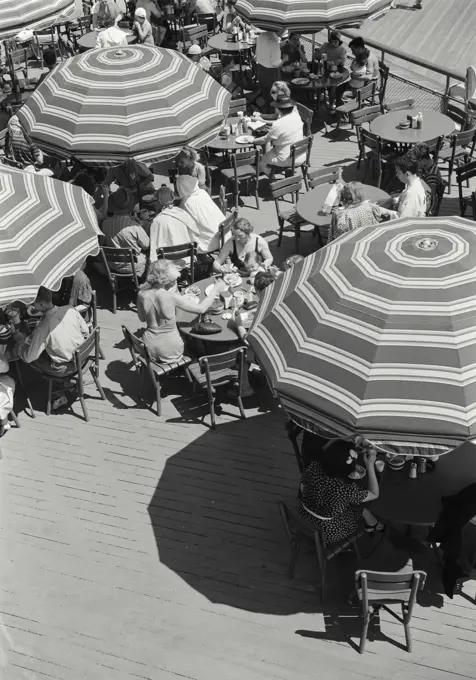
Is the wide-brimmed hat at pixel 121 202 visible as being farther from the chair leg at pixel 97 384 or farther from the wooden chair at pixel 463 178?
the wooden chair at pixel 463 178

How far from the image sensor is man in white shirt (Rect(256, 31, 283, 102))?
47.1 feet

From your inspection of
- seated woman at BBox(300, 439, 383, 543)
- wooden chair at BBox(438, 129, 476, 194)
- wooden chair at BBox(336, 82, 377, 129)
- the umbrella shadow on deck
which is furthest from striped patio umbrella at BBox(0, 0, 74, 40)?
seated woman at BBox(300, 439, 383, 543)

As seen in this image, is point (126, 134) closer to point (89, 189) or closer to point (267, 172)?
point (89, 189)

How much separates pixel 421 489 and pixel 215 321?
9.94 feet

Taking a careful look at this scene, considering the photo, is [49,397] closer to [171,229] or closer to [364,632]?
[171,229]

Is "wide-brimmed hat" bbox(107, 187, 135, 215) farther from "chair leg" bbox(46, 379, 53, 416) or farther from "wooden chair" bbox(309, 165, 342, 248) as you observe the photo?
"chair leg" bbox(46, 379, 53, 416)

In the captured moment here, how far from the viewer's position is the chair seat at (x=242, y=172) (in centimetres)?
1193

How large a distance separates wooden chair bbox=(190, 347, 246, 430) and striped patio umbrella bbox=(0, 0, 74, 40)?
320 inches

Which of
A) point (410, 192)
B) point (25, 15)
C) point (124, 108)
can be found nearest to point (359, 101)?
point (410, 192)

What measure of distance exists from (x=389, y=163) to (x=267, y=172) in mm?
1890

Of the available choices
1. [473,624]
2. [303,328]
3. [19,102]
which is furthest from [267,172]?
[473,624]

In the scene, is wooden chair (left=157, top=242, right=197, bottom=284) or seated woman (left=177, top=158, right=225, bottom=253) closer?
wooden chair (left=157, top=242, right=197, bottom=284)

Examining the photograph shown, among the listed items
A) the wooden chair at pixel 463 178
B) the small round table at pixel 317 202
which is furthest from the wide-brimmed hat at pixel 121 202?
the wooden chair at pixel 463 178

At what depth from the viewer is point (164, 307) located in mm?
8117
